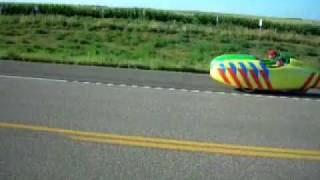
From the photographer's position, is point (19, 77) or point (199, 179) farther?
point (19, 77)

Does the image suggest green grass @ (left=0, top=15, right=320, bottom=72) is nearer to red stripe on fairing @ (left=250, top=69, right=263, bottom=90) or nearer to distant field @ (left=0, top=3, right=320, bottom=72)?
distant field @ (left=0, top=3, right=320, bottom=72)

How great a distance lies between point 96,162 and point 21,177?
0.80 metres

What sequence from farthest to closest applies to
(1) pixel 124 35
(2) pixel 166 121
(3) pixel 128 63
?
(1) pixel 124 35
(3) pixel 128 63
(2) pixel 166 121

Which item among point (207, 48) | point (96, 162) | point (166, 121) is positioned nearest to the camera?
point (96, 162)

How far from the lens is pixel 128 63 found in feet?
57.0

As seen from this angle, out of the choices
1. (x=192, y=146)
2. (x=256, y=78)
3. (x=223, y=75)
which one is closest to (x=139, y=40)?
(x=223, y=75)

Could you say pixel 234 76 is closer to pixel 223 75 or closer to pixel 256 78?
pixel 223 75

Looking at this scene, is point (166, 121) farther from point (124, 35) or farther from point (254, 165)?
point (124, 35)

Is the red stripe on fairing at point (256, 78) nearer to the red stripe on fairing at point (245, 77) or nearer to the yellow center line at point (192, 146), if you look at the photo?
the red stripe on fairing at point (245, 77)

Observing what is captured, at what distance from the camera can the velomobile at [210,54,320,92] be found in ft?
38.8

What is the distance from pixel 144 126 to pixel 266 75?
16.0ft

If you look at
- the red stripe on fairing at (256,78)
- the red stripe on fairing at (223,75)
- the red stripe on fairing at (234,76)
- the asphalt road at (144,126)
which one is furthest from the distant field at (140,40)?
the asphalt road at (144,126)

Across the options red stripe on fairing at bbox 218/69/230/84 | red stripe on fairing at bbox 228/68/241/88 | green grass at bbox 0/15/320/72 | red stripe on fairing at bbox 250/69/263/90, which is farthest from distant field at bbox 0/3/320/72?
red stripe on fairing at bbox 250/69/263/90

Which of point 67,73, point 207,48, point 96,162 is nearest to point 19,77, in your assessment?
point 67,73
